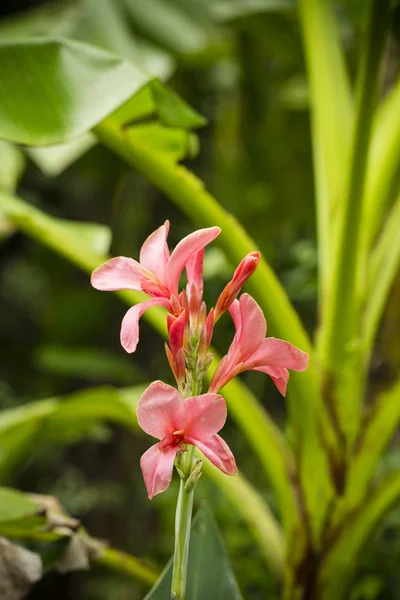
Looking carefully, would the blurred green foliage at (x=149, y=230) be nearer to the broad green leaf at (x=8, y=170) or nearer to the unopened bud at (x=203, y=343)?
the broad green leaf at (x=8, y=170)

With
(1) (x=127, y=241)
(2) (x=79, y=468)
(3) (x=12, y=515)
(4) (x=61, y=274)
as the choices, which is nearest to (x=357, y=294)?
(3) (x=12, y=515)

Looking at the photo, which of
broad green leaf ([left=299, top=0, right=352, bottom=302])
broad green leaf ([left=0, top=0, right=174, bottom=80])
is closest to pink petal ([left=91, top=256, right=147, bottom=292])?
broad green leaf ([left=299, top=0, right=352, bottom=302])

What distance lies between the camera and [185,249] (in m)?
0.32

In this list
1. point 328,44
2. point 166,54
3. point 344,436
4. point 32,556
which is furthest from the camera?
point 166,54

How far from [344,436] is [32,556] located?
330 mm

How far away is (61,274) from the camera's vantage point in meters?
1.77

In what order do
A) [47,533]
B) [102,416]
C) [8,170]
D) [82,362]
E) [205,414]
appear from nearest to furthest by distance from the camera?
[205,414] < [47,533] < [102,416] < [8,170] < [82,362]

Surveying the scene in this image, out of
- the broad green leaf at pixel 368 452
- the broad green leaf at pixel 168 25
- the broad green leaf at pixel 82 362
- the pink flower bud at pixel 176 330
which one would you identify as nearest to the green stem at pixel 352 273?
the broad green leaf at pixel 368 452

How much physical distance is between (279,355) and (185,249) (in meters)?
0.07

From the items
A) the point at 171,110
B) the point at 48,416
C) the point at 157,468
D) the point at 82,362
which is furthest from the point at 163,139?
the point at 82,362

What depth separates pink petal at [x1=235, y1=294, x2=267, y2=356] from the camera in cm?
31

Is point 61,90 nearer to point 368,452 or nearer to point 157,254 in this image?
point 157,254

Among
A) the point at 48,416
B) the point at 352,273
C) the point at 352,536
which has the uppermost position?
the point at 352,273

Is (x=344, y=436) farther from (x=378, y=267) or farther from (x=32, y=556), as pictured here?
(x=32, y=556)
